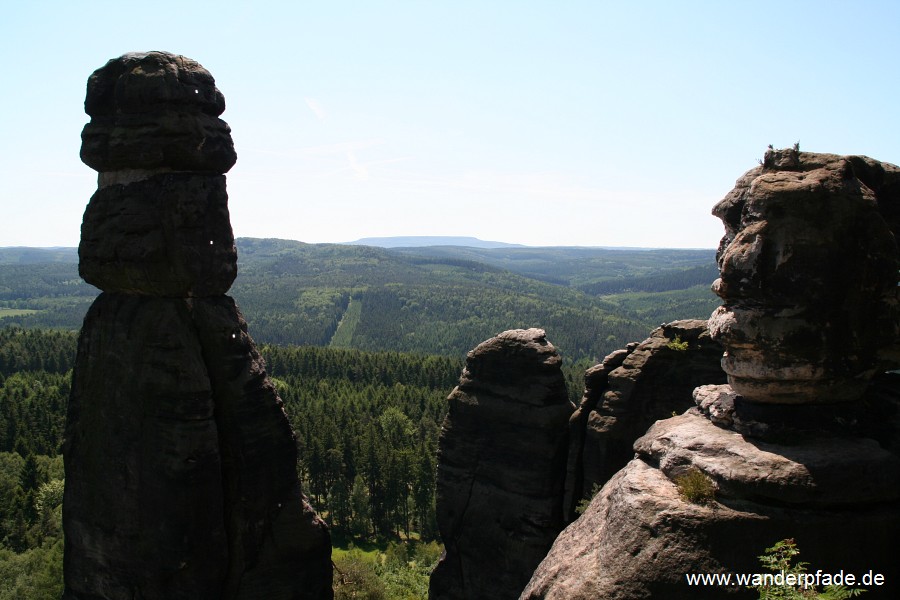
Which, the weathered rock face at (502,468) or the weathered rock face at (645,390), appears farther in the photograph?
the weathered rock face at (502,468)

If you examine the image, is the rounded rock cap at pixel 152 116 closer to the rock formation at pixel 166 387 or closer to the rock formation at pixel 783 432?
the rock formation at pixel 166 387

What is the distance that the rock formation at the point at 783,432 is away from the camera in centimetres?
1202

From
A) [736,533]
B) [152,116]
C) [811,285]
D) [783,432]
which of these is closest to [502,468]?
[783,432]

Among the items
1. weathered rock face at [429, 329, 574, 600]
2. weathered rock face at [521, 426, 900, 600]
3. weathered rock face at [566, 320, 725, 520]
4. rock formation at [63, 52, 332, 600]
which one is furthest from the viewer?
weathered rock face at [429, 329, 574, 600]

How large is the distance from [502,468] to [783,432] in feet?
50.8

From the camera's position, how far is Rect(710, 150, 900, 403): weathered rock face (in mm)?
12898

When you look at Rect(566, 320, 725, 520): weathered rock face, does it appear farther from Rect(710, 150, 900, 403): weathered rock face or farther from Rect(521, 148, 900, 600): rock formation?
Rect(710, 150, 900, 403): weathered rock face

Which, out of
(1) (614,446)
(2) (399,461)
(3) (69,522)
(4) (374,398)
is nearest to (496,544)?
(1) (614,446)

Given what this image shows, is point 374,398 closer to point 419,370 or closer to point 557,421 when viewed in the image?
point 419,370

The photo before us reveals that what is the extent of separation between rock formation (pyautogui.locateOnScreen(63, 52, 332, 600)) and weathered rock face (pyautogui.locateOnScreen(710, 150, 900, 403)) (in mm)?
16699

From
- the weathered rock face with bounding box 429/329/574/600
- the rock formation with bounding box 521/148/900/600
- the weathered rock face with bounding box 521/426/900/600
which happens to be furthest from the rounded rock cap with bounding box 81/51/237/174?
the weathered rock face with bounding box 521/426/900/600

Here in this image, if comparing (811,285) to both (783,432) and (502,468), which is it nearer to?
(783,432)

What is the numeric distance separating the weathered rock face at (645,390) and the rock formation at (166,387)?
11658 mm

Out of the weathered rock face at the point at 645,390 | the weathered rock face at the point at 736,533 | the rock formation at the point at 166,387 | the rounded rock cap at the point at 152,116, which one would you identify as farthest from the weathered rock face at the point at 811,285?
the rounded rock cap at the point at 152,116
